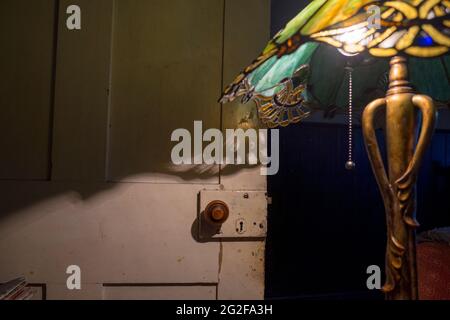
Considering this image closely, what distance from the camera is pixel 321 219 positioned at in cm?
201

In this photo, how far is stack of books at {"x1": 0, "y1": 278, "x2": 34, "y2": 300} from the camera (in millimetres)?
858

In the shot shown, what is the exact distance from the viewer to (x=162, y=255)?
1.05 m

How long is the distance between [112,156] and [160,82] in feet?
1.12

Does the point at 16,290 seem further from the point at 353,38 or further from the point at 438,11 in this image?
the point at 438,11

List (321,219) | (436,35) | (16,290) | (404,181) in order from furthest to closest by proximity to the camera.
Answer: (321,219), (16,290), (404,181), (436,35)

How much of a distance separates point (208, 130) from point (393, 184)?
26.2 inches

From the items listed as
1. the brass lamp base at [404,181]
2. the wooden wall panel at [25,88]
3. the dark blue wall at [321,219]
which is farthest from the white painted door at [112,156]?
the dark blue wall at [321,219]

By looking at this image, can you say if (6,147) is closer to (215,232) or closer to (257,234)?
(215,232)

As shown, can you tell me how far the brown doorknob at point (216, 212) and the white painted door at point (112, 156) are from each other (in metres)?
0.06

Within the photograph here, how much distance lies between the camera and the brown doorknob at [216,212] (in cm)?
103

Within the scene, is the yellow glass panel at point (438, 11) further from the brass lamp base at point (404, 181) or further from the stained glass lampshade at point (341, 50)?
the brass lamp base at point (404, 181)

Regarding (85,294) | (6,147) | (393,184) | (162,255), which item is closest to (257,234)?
(162,255)

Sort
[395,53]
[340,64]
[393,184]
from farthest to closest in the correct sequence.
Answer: [340,64] → [393,184] → [395,53]

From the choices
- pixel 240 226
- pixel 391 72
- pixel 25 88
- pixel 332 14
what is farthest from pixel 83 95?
pixel 391 72
